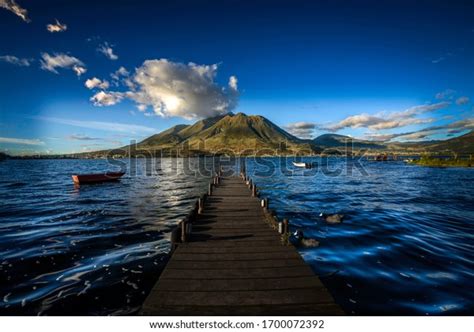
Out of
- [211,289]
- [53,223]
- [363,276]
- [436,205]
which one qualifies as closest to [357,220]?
[363,276]

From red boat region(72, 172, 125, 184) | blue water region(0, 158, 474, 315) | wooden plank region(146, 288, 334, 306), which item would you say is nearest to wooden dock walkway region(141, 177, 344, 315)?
wooden plank region(146, 288, 334, 306)

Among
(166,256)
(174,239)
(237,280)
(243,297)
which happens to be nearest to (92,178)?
(166,256)

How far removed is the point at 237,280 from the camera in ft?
24.5

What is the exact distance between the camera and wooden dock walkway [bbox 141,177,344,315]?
6.20 meters

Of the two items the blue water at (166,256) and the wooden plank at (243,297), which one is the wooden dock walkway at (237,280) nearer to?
the wooden plank at (243,297)

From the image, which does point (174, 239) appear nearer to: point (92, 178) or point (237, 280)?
point (237, 280)

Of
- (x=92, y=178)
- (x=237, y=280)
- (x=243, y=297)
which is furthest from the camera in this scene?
(x=92, y=178)

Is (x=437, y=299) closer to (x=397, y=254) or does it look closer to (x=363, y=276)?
(x=363, y=276)

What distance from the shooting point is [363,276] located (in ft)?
35.8

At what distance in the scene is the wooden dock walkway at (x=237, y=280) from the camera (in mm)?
6199

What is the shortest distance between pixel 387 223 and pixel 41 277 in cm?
2262

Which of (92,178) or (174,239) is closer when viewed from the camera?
(174,239)

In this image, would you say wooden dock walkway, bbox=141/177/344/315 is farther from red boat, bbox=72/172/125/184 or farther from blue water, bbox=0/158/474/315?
red boat, bbox=72/172/125/184

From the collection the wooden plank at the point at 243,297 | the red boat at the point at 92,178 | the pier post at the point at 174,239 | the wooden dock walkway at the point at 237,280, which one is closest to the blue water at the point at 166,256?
the pier post at the point at 174,239
